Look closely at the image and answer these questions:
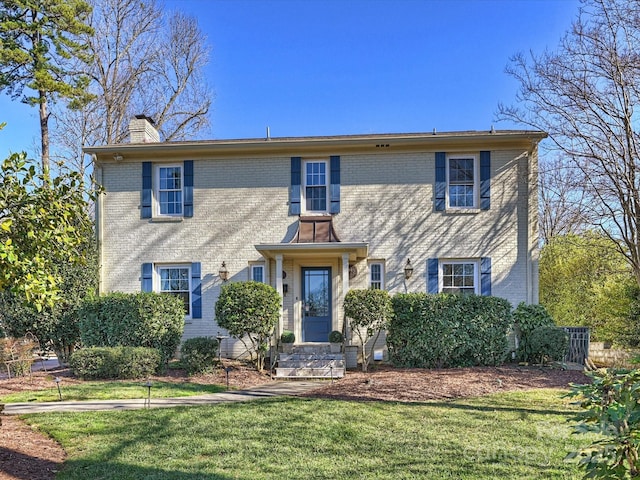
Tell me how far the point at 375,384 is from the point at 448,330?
2.68m

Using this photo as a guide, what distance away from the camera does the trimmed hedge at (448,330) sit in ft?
33.7

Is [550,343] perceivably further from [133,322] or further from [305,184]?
[133,322]

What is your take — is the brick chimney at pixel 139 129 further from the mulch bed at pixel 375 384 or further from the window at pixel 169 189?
the mulch bed at pixel 375 384

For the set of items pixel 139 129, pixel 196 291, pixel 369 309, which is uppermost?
pixel 139 129

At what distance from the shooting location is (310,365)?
33.8 ft

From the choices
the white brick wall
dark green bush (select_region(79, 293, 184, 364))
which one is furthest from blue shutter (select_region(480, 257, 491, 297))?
dark green bush (select_region(79, 293, 184, 364))

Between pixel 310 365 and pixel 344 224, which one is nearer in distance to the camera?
pixel 310 365

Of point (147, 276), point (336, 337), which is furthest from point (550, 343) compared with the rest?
point (147, 276)

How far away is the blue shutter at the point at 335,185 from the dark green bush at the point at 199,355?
489 cm

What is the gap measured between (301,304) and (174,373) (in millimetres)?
3794

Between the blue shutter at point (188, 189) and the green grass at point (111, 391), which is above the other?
the blue shutter at point (188, 189)

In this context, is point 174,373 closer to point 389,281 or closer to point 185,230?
point 185,230

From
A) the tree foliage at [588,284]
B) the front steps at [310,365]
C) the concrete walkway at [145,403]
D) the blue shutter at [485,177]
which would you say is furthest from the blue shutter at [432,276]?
the concrete walkway at [145,403]

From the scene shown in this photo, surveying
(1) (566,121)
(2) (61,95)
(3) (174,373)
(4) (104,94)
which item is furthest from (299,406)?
(4) (104,94)
